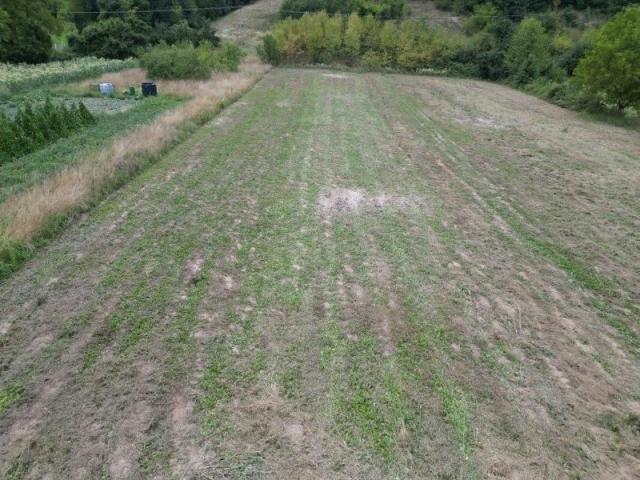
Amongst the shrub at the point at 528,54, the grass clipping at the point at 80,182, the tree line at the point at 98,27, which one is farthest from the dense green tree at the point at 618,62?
the tree line at the point at 98,27

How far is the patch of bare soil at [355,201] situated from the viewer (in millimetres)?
7953

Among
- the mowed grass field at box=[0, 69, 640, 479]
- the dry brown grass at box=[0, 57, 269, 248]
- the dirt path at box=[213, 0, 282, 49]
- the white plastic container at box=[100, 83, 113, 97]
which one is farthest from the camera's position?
the dirt path at box=[213, 0, 282, 49]

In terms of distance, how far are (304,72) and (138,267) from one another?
2782cm

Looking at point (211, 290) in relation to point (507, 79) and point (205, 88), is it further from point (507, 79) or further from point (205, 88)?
point (507, 79)

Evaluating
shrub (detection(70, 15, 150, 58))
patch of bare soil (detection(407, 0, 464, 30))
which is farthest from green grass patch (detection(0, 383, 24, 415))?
patch of bare soil (detection(407, 0, 464, 30))

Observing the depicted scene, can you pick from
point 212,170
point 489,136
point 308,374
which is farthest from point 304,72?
point 308,374

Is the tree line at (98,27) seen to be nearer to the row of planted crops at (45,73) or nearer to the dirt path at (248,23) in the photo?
the row of planted crops at (45,73)

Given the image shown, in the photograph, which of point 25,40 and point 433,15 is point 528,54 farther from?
point 25,40

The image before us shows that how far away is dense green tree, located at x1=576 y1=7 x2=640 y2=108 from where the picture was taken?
16047 mm

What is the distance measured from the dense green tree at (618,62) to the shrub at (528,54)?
11541 mm

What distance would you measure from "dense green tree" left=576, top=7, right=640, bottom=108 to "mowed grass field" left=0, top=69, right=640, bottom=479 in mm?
10438

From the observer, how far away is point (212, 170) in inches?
381

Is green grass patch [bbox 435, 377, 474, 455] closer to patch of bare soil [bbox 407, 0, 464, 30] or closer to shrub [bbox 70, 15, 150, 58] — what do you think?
shrub [bbox 70, 15, 150, 58]

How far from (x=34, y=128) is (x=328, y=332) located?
11.3 meters
